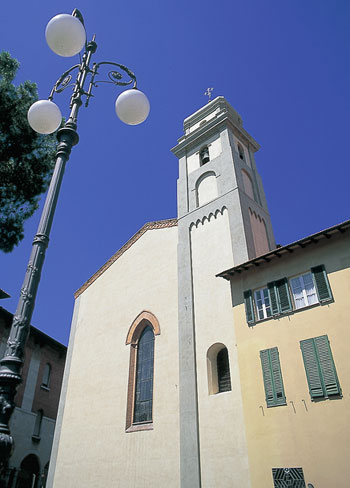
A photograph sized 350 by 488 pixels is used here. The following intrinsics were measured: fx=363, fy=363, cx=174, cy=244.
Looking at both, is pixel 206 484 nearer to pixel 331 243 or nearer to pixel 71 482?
pixel 71 482

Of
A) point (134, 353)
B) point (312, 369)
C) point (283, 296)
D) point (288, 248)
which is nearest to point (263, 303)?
point (283, 296)

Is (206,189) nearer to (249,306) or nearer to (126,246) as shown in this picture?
(126,246)

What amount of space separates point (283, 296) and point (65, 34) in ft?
30.1

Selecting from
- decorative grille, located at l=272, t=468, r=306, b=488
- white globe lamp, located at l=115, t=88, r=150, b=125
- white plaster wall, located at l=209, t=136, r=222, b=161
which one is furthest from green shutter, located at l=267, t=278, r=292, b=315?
white plaster wall, located at l=209, t=136, r=222, b=161

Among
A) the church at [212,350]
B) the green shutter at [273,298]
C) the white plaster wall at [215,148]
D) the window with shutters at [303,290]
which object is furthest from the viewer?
the white plaster wall at [215,148]

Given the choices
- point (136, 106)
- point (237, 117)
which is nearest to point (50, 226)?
point (136, 106)

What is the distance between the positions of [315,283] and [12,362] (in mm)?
9148

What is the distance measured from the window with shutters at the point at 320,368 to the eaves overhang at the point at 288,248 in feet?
9.55

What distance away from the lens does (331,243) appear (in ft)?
36.1

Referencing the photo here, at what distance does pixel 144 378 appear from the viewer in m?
15.4

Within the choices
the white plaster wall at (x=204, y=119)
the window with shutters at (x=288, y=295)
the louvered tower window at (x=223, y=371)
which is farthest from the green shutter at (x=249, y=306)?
the white plaster wall at (x=204, y=119)

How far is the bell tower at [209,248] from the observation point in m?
11.7

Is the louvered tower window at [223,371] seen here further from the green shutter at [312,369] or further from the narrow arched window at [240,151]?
the narrow arched window at [240,151]

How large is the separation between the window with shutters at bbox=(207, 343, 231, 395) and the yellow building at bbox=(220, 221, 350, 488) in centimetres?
154
